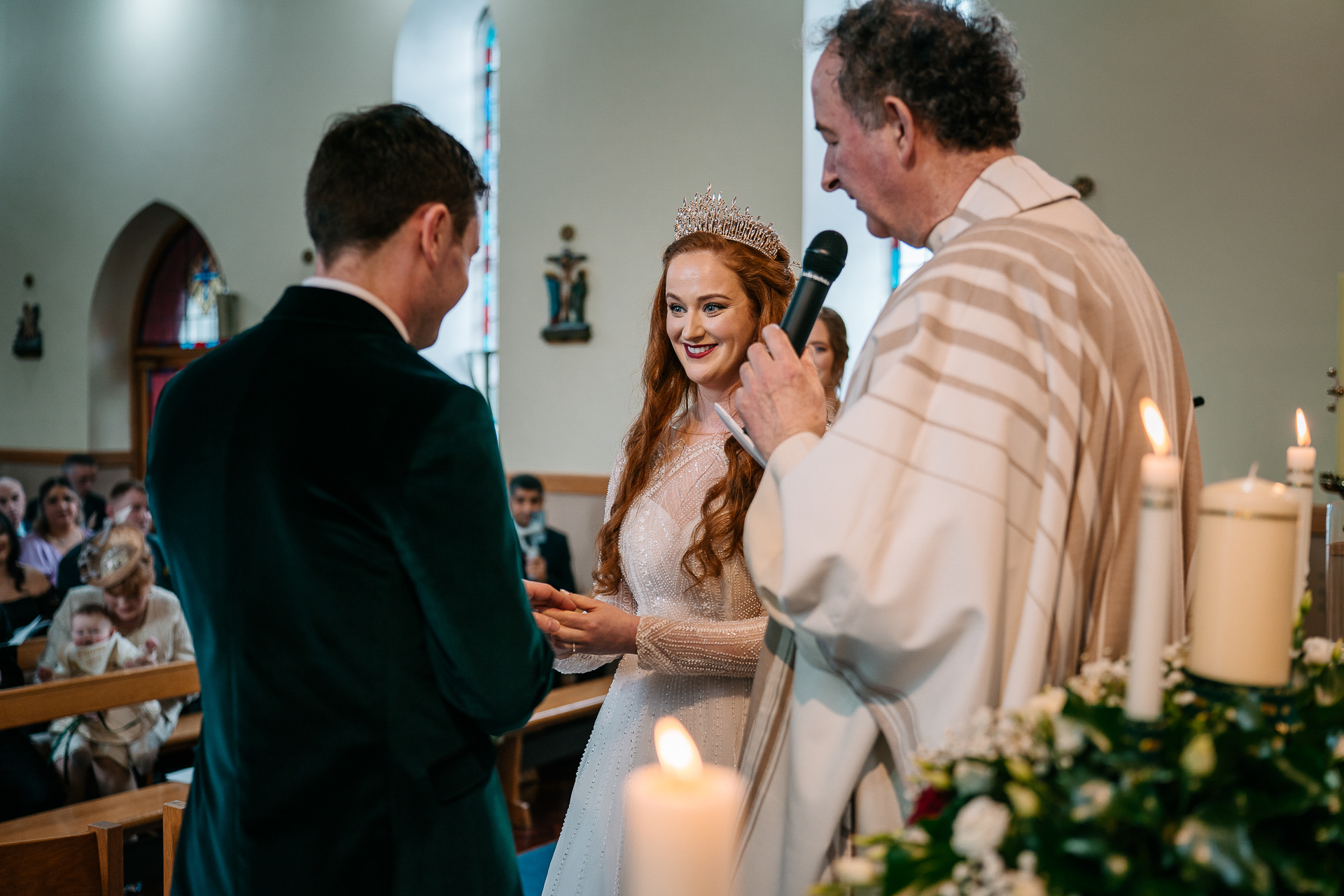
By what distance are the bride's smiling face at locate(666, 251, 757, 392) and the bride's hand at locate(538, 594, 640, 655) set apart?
1.95 ft

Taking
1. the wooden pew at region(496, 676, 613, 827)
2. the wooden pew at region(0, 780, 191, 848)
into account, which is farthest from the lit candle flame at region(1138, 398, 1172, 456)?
the wooden pew at region(496, 676, 613, 827)

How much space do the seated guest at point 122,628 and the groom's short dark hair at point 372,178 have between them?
352 centimetres

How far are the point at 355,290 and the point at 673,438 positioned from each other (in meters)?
1.26

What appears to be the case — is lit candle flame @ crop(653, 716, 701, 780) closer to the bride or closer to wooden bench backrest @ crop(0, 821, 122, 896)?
the bride

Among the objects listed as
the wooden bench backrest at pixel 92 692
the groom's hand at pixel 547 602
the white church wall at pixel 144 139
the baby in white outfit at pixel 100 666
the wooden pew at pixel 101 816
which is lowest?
the wooden pew at pixel 101 816

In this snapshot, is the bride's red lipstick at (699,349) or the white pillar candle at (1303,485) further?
the bride's red lipstick at (699,349)

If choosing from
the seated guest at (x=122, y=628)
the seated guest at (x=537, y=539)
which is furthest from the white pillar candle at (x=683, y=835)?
the seated guest at (x=537, y=539)

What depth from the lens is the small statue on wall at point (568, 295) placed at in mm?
8055

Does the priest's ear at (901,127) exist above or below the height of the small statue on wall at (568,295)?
below

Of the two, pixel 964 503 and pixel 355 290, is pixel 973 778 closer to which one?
pixel 964 503

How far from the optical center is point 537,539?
714 cm

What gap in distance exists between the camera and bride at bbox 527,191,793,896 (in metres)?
2.21

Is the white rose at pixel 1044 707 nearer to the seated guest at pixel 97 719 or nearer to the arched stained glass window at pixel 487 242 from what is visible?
the seated guest at pixel 97 719

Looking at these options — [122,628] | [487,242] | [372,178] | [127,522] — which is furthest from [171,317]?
[372,178]
